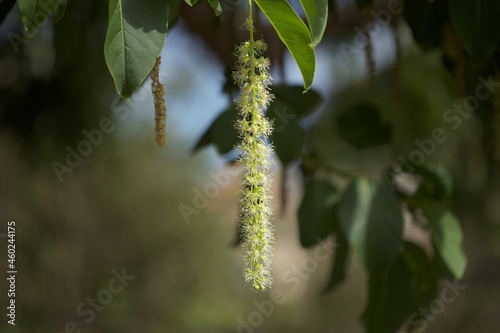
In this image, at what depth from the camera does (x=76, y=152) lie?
1912mm

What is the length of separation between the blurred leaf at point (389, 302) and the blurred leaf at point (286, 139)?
0.38 metres

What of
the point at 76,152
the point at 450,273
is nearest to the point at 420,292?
the point at 450,273

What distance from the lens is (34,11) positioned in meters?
0.55

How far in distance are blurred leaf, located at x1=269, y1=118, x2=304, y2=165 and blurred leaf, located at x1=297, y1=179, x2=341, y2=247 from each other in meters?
0.24

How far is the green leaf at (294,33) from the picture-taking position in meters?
0.57

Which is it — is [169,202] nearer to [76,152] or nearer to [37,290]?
[37,290]

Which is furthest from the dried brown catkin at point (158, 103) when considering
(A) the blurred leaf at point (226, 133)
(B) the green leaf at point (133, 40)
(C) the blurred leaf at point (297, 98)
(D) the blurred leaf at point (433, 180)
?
(D) the blurred leaf at point (433, 180)

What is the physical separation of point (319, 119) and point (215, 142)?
2690mm

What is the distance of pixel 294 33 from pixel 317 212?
2.38 feet

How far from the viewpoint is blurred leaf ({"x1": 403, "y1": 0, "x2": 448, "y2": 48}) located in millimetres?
1125

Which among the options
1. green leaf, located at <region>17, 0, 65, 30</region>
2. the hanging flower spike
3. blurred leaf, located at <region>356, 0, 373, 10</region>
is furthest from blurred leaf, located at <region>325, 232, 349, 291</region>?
green leaf, located at <region>17, 0, 65, 30</region>

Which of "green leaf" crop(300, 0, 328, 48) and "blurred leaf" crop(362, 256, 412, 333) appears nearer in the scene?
"green leaf" crop(300, 0, 328, 48)

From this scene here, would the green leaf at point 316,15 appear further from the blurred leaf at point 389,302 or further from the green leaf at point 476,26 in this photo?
the blurred leaf at point 389,302

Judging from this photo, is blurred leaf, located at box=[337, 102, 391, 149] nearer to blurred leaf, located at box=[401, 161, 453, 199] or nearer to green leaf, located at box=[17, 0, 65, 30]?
blurred leaf, located at box=[401, 161, 453, 199]
